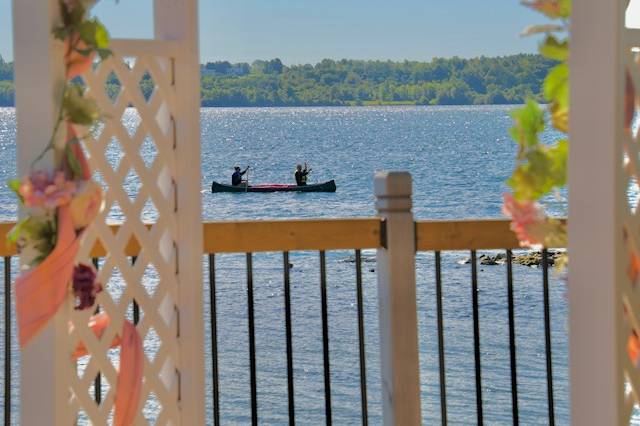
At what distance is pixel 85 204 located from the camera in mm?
1559

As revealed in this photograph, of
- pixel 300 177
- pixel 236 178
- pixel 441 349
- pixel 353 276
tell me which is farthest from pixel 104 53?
pixel 300 177

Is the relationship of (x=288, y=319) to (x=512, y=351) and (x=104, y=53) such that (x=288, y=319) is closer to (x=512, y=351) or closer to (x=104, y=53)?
(x=512, y=351)

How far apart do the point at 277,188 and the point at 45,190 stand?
2672 centimetres

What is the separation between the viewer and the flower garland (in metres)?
1.53

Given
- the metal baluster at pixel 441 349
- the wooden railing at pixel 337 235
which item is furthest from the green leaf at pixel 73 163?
the metal baluster at pixel 441 349

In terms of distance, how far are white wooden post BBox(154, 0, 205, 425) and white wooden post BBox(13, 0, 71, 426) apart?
34 centimetres

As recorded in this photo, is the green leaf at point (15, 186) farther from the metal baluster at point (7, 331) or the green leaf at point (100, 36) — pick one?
the metal baluster at point (7, 331)

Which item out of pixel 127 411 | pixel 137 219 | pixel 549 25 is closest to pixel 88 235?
pixel 137 219

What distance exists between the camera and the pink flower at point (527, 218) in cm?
138

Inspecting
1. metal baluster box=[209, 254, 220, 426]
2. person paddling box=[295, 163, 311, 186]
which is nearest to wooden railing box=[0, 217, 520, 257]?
metal baluster box=[209, 254, 220, 426]

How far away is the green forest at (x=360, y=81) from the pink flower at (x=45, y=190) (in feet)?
94.0

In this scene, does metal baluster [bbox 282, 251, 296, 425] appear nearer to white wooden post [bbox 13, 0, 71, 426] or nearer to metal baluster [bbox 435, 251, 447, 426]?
metal baluster [bbox 435, 251, 447, 426]

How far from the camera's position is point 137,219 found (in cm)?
191

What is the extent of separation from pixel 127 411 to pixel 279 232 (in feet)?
2.62
